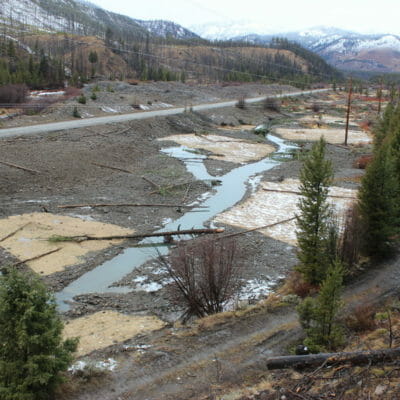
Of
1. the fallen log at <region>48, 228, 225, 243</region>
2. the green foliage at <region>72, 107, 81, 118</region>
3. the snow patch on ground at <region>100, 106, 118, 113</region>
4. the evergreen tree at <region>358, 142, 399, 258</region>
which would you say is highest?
the snow patch on ground at <region>100, 106, 118, 113</region>

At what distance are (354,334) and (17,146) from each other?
1155 inches

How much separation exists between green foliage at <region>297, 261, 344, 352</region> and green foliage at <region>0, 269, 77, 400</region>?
6332mm

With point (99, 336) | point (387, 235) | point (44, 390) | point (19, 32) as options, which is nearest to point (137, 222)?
point (99, 336)

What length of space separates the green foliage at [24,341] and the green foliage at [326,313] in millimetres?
6332

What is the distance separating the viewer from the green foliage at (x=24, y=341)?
8.57 meters

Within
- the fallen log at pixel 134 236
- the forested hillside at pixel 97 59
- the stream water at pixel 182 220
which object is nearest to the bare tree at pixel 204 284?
the stream water at pixel 182 220

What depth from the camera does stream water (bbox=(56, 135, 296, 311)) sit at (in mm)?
16781

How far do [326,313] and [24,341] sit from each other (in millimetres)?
7270

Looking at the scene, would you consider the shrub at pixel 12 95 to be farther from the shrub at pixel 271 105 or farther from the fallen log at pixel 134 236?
the shrub at pixel 271 105

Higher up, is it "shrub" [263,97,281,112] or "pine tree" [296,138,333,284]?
"shrub" [263,97,281,112]

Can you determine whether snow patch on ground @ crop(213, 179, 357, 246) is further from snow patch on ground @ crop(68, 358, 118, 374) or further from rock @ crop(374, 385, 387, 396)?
rock @ crop(374, 385, 387, 396)

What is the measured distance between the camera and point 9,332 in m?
8.72

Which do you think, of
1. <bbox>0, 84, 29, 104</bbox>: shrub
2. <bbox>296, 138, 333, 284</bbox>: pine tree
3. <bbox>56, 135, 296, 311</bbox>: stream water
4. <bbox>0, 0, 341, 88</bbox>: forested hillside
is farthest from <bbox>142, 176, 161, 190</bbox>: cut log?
<bbox>0, 0, 341, 88</bbox>: forested hillside

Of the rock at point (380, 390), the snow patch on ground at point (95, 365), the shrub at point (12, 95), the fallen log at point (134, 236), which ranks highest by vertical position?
the shrub at point (12, 95)
